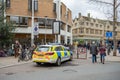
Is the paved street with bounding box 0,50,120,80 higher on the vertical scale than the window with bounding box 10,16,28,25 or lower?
lower

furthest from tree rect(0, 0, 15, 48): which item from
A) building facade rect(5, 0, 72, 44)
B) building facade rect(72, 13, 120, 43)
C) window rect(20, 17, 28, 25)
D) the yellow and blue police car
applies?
building facade rect(72, 13, 120, 43)

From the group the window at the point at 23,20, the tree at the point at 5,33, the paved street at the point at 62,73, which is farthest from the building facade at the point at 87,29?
the paved street at the point at 62,73

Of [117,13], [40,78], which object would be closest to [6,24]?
[117,13]

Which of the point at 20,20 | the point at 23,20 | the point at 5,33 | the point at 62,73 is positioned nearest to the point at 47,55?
the point at 62,73

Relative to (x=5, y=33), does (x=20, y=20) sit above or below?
above

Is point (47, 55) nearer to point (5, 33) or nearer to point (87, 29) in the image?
point (5, 33)

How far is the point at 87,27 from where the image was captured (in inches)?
3049

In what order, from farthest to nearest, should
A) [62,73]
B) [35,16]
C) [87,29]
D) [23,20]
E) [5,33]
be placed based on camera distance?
[87,29] → [35,16] → [23,20] → [5,33] → [62,73]

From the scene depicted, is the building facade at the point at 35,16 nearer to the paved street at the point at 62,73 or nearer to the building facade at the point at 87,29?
the paved street at the point at 62,73

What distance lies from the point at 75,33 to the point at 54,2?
3585 centimetres

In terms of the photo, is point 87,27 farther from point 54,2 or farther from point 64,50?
point 64,50

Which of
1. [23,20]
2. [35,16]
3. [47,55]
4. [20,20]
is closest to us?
[47,55]

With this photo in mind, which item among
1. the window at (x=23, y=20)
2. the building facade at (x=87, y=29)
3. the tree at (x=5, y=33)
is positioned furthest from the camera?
the building facade at (x=87, y=29)

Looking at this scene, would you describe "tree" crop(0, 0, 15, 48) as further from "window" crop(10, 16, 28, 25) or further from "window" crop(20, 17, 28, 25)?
"window" crop(20, 17, 28, 25)
